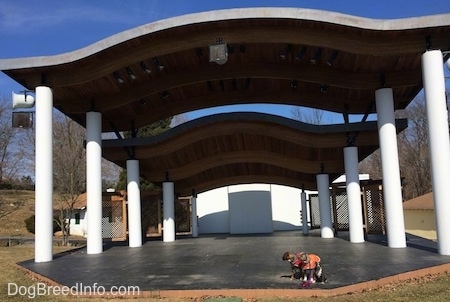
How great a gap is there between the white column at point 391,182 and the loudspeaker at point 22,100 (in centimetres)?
1120

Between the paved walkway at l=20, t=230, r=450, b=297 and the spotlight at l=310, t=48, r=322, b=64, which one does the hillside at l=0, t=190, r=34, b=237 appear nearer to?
the paved walkway at l=20, t=230, r=450, b=297

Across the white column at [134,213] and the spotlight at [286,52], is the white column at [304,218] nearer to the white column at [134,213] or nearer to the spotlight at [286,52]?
the white column at [134,213]

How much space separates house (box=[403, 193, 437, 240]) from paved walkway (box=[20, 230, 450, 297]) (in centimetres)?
1396

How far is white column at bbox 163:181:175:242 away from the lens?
19.4m

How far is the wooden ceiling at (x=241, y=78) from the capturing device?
39.7ft

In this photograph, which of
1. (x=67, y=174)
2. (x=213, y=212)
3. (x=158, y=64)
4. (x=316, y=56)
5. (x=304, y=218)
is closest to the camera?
(x=316, y=56)

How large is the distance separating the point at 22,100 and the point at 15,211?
3160 cm

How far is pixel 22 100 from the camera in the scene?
13.9 meters

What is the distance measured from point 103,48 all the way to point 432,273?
10.4 m

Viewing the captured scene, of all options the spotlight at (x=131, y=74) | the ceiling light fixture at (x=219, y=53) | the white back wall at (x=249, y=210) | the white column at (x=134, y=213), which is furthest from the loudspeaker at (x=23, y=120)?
the white back wall at (x=249, y=210)

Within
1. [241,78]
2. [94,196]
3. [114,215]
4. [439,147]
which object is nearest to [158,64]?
[241,78]

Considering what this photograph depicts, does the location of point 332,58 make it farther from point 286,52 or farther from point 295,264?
point 295,264

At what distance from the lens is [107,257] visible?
13.4 metres

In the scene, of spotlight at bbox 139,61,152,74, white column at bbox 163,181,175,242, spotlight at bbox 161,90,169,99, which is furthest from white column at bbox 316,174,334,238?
spotlight at bbox 139,61,152,74
